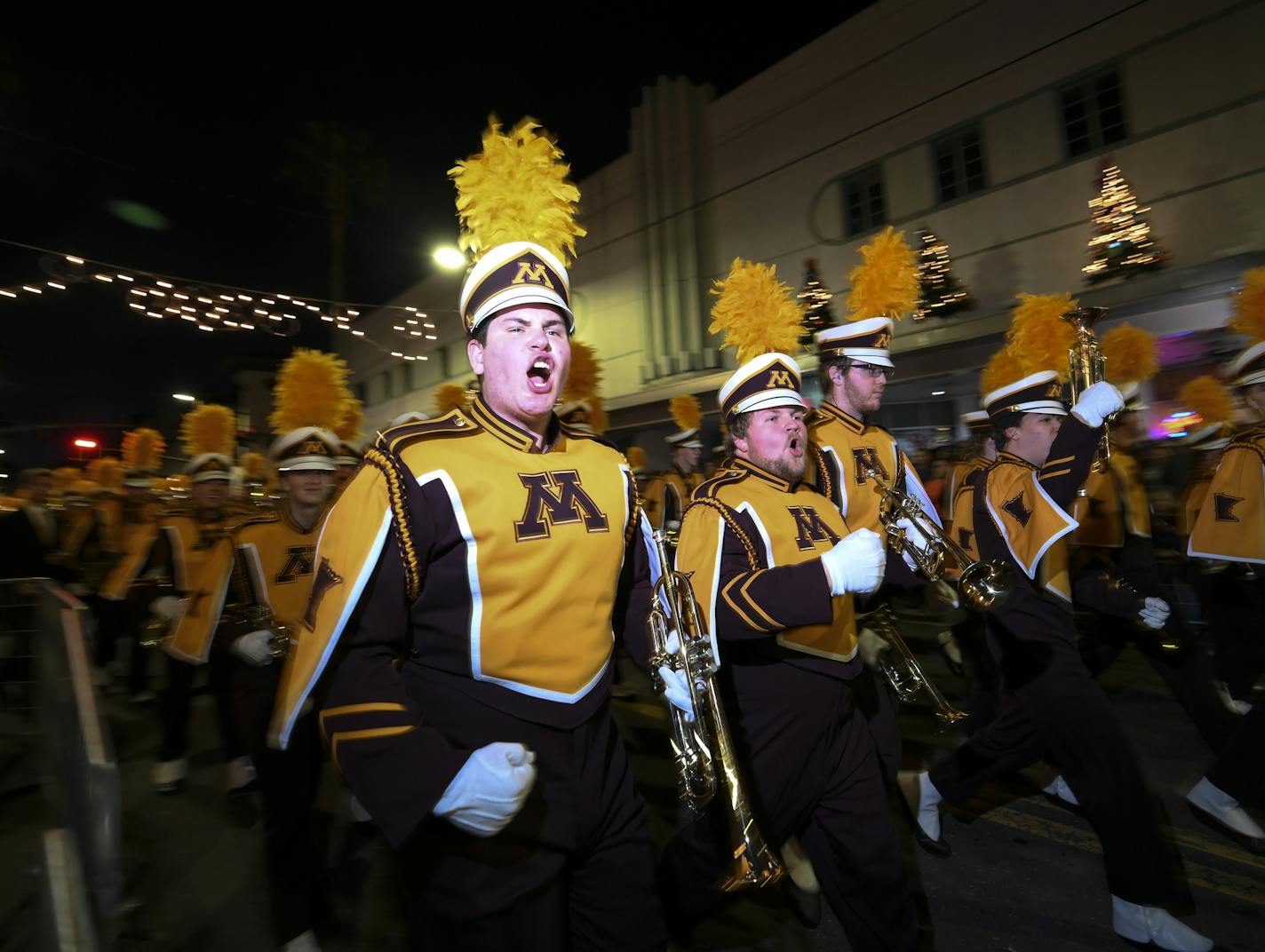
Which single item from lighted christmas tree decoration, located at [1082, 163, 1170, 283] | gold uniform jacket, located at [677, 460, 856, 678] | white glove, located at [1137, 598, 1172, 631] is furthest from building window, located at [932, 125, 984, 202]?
gold uniform jacket, located at [677, 460, 856, 678]

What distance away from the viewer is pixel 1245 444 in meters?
4.29

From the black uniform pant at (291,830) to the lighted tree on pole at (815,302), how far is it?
14.7 metres

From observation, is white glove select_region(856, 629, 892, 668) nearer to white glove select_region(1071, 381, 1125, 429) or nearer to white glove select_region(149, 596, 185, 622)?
white glove select_region(1071, 381, 1125, 429)

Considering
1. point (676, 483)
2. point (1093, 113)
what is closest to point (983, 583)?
point (676, 483)

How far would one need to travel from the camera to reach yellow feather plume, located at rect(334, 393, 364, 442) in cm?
708

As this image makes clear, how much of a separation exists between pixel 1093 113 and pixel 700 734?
1612cm

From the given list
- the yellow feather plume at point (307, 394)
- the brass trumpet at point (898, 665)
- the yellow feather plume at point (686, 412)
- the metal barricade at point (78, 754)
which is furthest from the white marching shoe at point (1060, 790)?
the yellow feather plume at point (686, 412)

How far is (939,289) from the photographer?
15258 mm

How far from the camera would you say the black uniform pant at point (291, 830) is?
318 centimetres

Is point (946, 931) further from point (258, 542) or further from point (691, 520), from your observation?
point (258, 542)

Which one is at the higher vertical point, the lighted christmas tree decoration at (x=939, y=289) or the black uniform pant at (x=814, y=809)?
the lighted christmas tree decoration at (x=939, y=289)

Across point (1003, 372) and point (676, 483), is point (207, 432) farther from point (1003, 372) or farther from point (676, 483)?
point (1003, 372)

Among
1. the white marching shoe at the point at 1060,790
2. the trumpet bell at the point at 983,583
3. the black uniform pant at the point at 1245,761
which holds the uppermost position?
the trumpet bell at the point at 983,583

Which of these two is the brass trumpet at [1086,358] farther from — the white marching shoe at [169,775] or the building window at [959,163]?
the building window at [959,163]
